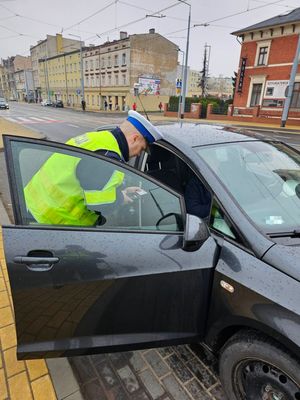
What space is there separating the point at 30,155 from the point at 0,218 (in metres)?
3.16

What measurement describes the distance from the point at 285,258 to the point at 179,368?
47.5 inches

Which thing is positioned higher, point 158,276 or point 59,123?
point 158,276

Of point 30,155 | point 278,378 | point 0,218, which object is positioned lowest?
point 0,218

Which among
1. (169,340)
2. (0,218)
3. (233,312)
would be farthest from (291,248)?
(0,218)

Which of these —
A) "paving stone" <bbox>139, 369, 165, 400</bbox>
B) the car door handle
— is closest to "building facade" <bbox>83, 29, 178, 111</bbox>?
"paving stone" <bbox>139, 369, 165, 400</bbox>

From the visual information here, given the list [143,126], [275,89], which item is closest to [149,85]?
[275,89]

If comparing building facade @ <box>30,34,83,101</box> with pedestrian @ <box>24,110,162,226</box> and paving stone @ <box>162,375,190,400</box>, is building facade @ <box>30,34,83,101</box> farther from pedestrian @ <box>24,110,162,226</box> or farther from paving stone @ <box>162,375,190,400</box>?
paving stone @ <box>162,375,190,400</box>

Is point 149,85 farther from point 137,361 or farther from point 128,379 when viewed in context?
point 128,379

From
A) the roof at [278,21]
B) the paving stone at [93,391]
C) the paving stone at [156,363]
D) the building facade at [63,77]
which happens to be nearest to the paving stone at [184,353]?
the paving stone at [156,363]

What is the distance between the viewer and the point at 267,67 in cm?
2525

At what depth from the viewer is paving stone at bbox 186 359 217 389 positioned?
1.89 m

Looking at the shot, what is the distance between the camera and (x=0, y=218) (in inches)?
165

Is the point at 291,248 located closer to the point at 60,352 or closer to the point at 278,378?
the point at 278,378

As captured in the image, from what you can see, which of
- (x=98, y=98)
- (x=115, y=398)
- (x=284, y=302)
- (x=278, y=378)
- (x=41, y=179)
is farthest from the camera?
(x=98, y=98)
